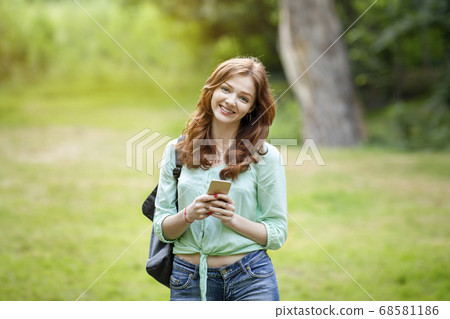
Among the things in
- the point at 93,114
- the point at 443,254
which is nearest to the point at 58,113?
the point at 93,114

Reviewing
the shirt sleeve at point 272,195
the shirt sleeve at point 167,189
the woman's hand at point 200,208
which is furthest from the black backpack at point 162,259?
the shirt sleeve at point 272,195

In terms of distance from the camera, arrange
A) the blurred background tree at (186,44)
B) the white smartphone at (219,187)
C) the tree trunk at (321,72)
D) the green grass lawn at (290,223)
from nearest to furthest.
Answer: the white smartphone at (219,187) → the green grass lawn at (290,223) → the tree trunk at (321,72) → the blurred background tree at (186,44)

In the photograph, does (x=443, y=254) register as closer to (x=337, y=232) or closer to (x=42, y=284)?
(x=337, y=232)

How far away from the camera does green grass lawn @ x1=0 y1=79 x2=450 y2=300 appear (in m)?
3.30

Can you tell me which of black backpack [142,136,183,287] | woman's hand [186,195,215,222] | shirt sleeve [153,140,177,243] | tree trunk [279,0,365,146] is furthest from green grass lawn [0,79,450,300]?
woman's hand [186,195,215,222]

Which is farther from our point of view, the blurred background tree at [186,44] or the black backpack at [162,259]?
the blurred background tree at [186,44]

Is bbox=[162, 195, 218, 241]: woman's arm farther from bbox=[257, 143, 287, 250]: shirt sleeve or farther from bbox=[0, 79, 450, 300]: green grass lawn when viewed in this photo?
bbox=[0, 79, 450, 300]: green grass lawn

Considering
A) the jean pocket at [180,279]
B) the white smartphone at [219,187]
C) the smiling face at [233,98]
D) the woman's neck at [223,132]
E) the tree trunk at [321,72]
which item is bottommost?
the jean pocket at [180,279]

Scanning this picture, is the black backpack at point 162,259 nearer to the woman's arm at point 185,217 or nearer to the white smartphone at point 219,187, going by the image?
the woman's arm at point 185,217

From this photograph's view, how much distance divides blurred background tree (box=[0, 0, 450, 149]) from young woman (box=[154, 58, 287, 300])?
24.5 feet

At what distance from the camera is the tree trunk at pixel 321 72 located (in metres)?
6.66

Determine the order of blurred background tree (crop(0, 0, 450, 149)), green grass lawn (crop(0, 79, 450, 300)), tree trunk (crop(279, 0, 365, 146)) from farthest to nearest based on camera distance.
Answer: blurred background tree (crop(0, 0, 450, 149)) < tree trunk (crop(279, 0, 365, 146)) < green grass lawn (crop(0, 79, 450, 300))

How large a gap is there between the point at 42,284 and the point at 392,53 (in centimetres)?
935

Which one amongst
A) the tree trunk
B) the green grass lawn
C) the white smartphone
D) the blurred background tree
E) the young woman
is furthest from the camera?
the blurred background tree
